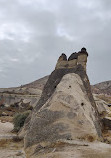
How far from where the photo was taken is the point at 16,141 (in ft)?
49.8

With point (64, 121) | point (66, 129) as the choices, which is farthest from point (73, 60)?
point (66, 129)

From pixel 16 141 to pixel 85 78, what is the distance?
7.17m

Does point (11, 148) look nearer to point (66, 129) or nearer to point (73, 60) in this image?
point (66, 129)

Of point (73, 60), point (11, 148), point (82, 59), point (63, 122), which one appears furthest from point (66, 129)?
point (73, 60)

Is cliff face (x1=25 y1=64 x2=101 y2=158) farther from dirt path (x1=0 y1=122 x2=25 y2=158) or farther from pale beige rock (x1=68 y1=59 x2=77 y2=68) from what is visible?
pale beige rock (x1=68 y1=59 x2=77 y2=68)

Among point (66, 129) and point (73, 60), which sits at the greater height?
point (73, 60)

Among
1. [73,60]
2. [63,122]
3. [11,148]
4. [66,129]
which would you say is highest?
[73,60]

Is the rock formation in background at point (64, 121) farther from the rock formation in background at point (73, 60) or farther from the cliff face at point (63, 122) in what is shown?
the rock formation in background at point (73, 60)

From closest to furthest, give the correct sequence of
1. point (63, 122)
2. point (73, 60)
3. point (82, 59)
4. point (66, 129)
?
point (66, 129) → point (63, 122) → point (82, 59) → point (73, 60)

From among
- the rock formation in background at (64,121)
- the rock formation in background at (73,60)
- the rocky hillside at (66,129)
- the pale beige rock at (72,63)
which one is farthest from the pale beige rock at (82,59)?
the rocky hillside at (66,129)

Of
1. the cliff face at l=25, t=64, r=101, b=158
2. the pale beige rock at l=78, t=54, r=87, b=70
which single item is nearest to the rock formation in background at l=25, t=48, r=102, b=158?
the cliff face at l=25, t=64, r=101, b=158

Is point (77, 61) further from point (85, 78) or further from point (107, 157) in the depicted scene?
point (107, 157)

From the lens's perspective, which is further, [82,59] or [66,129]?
[82,59]

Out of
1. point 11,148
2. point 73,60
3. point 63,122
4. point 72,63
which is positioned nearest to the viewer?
point 63,122
